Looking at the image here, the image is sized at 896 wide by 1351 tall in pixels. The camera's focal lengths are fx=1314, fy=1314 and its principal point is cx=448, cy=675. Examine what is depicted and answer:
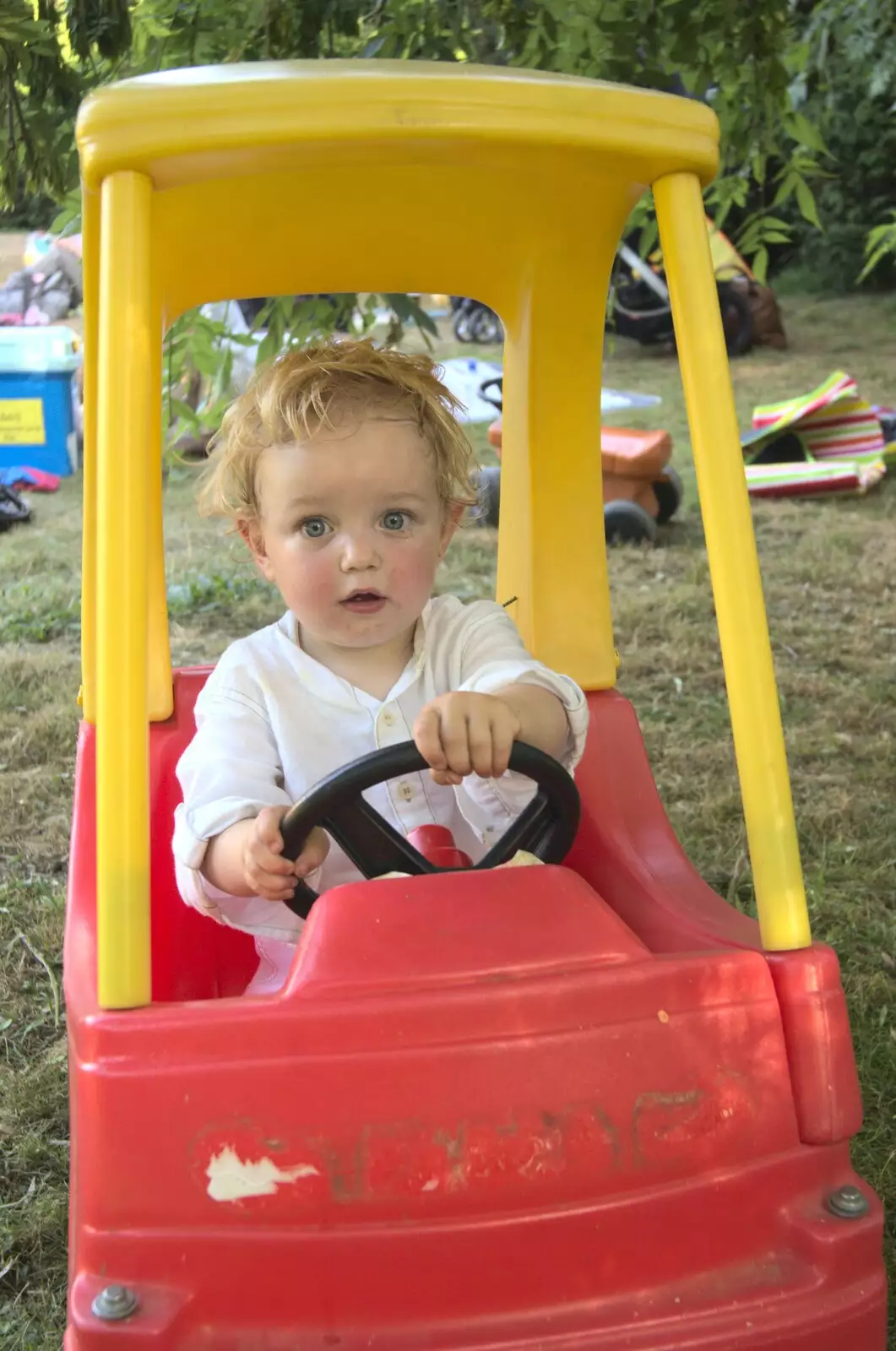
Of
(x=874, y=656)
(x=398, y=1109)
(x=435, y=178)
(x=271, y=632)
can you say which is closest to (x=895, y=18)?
(x=874, y=656)

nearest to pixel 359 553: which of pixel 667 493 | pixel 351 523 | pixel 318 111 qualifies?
pixel 351 523

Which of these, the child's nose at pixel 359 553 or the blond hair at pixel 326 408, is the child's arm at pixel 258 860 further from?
the blond hair at pixel 326 408

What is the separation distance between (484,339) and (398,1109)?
8.50m

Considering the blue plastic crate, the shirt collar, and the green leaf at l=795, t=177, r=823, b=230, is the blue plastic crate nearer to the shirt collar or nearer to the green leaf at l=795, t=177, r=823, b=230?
the green leaf at l=795, t=177, r=823, b=230

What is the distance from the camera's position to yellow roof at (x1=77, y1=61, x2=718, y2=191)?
1.05 meters

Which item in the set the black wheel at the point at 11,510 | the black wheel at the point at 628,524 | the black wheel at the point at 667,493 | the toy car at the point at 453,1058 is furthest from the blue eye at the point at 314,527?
the black wheel at the point at 11,510

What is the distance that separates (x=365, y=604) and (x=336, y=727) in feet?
0.54

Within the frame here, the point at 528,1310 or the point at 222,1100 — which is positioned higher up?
the point at 222,1100

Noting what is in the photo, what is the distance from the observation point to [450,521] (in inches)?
63.7

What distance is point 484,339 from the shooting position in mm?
9133

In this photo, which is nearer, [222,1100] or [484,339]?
[222,1100]

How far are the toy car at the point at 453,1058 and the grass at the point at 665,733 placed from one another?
1.56 feet

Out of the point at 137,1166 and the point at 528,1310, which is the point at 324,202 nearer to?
the point at 137,1166

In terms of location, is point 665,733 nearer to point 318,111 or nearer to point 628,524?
point 628,524
